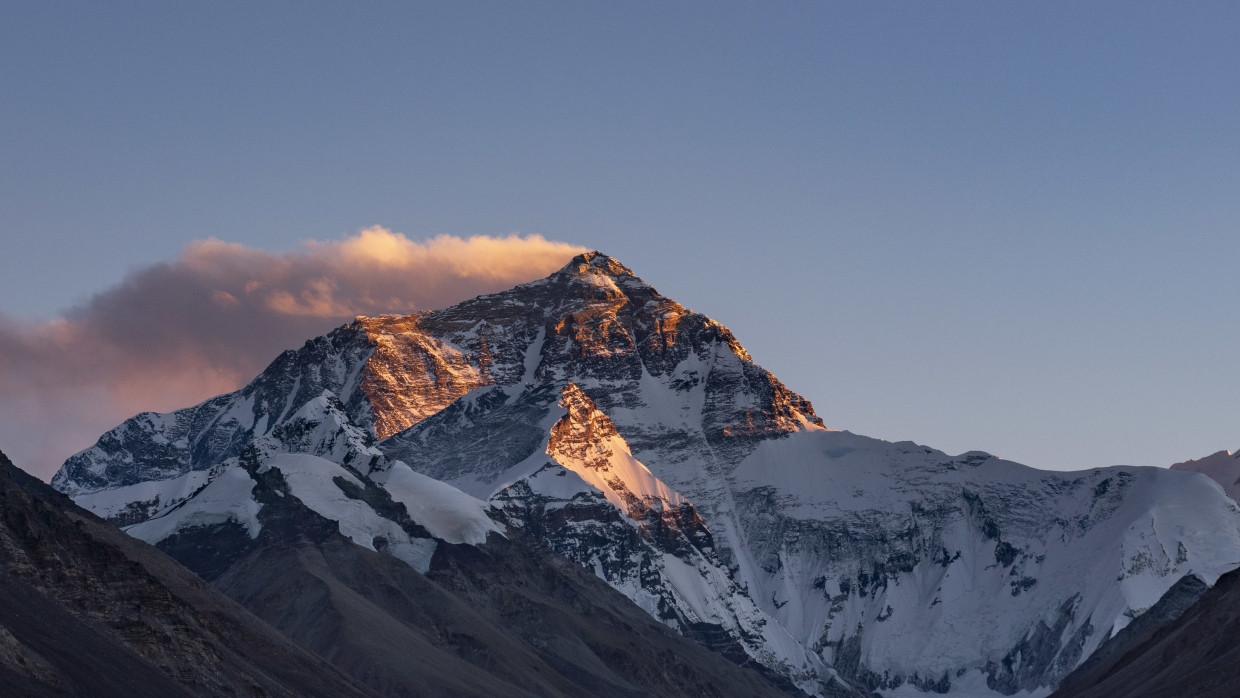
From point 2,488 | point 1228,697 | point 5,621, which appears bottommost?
point 1228,697

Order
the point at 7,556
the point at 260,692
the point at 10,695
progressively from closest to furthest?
the point at 10,695 → the point at 7,556 → the point at 260,692

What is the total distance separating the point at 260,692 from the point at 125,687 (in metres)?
33.2

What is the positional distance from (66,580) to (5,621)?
27103mm

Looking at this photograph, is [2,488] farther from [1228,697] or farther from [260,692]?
[1228,697]

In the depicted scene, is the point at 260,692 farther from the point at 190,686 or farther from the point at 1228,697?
the point at 1228,697

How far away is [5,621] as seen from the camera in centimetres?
16312

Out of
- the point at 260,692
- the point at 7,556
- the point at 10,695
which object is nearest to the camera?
the point at 10,695

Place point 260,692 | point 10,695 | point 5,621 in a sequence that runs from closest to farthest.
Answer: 1. point 10,695
2. point 5,621
3. point 260,692

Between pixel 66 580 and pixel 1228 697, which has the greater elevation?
pixel 66 580

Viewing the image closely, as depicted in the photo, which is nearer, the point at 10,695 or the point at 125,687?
the point at 10,695

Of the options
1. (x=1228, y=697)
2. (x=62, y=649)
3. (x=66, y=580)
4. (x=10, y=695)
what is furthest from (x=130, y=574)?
(x=1228, y=697)

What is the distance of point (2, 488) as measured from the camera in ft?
655

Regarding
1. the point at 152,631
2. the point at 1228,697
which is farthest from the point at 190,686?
the point at 1228,697

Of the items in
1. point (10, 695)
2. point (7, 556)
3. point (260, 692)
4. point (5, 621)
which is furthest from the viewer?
point (260, 692)
